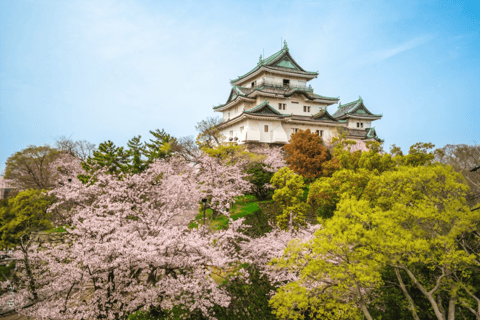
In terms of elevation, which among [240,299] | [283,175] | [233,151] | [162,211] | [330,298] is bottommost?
[240,299]

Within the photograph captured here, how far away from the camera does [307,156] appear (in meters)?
25.2

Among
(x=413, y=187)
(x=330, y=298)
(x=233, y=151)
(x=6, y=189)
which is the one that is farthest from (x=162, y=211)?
(x=6, y=189)

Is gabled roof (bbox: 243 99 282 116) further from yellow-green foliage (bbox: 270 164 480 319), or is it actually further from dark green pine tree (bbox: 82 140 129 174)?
yellow-green foliage (bbox: 270 164 480 319)

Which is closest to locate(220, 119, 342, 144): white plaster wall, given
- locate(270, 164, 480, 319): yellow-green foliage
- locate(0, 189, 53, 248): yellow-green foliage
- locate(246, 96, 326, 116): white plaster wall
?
locate(246, 96, 326, 116): white plaster wall

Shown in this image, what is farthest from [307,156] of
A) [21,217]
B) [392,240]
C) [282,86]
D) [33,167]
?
[33,167]

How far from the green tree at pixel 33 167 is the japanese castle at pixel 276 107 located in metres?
19.4

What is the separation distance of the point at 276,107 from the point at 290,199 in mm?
21956

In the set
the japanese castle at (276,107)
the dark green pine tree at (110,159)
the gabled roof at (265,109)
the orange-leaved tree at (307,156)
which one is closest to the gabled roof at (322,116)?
the japanese castle at (276,107)

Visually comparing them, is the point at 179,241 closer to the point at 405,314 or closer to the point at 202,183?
the point at 405,314

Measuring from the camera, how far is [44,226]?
22922mm

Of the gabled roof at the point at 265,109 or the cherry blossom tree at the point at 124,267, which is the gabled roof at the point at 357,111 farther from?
the cherry blossom tree at the point at 124,267

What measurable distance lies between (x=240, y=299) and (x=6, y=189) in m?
53.4

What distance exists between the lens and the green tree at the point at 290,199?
16.7m

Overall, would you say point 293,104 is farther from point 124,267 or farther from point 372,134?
point 124,267
